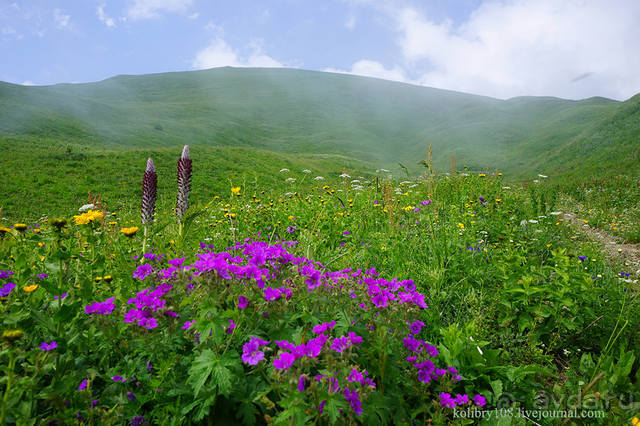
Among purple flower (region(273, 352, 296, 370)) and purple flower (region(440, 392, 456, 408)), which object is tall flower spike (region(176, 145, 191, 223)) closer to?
purple flower (region(273, 352, 296, 370))

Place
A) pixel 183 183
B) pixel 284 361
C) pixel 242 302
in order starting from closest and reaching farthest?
pixel 284 361 → pixel 242 302 → pixel 183 183

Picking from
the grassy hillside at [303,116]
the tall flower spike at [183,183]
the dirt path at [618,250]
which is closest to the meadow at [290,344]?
the tall flower spike at [183,183]

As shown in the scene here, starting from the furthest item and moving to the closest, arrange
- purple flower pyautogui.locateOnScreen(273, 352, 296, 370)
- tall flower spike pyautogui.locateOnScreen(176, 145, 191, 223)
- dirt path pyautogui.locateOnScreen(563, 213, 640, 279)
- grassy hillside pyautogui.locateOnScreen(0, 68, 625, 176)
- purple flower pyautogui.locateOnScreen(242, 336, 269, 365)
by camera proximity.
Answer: grassy hillside pyautogui.locateOnScreen(0, 68, 625, 176)
dirt path pyautogui.locateOnScreen(563, 213, 640, 279)
tall flower spike pyautogui.locateOnScreen(176, 145, 191, 223)
purple flower pyautogui.locateOnScreen(242, 336, 269, 365)
purple flower pyautogui.locateOnScreen(273, 352, 296, 370)

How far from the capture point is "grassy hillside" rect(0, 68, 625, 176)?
48750mm

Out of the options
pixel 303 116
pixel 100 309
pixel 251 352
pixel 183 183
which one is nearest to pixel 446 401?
pixel 251 352

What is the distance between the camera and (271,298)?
1.73 metres

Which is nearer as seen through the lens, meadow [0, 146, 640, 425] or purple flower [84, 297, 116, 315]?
meadow [0, 146, 640, 425]

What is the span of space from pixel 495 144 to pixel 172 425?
66.0 meters

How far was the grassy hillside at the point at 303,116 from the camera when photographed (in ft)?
160

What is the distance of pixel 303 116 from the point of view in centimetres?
9519

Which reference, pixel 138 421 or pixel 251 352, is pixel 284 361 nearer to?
pixel 251 352

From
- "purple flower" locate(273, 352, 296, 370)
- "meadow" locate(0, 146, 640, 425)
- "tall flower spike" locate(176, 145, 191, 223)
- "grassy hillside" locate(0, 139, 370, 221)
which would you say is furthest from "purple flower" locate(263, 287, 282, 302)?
"grassy hillside" locate(0, 139, 370, 221)

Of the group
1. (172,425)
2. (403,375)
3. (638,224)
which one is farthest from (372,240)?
(638,224)

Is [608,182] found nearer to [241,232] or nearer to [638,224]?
[638,224]
